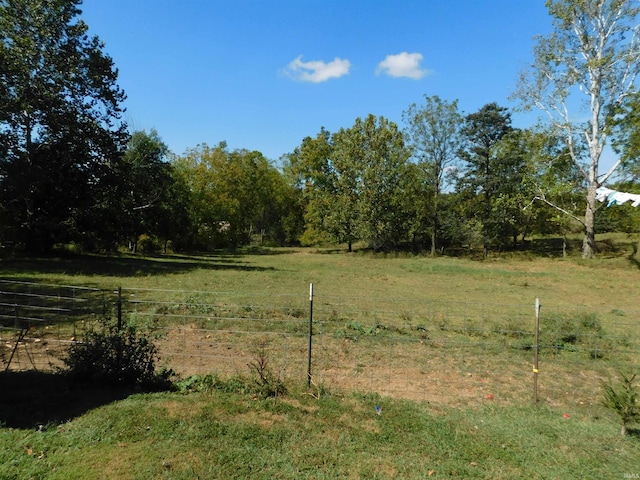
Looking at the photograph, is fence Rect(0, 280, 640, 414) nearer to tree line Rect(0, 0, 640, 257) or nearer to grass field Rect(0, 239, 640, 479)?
grass field Rect(0, 239, 640, 479)

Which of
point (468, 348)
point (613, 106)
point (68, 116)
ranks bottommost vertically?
point (468, 348)

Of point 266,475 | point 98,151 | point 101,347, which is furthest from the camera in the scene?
point 98,151

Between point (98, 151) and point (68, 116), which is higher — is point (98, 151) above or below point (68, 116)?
below

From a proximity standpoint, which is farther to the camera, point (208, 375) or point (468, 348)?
point (468, 348)

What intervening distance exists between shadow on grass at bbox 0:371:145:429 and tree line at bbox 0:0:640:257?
58.2ft

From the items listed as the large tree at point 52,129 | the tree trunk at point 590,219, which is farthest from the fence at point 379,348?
the tree trunk at point 590,219

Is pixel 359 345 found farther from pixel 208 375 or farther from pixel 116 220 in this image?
pixel 116 220

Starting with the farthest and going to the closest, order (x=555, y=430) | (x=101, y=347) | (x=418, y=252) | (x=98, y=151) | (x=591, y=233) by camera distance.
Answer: (x=418, y=252), (x=591, y=233), (x=98, y=151), (x=101, y=347), (x=555, y=430)

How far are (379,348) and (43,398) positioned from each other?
5.24 meters

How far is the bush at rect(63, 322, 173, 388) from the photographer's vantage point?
491 cm

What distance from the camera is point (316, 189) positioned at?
42125 mm

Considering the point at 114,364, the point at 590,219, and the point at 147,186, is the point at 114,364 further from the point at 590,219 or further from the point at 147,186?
the point at 590,219

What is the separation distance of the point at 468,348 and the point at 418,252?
30922 millimetres

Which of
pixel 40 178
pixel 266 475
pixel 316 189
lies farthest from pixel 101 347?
pixel 316 189
